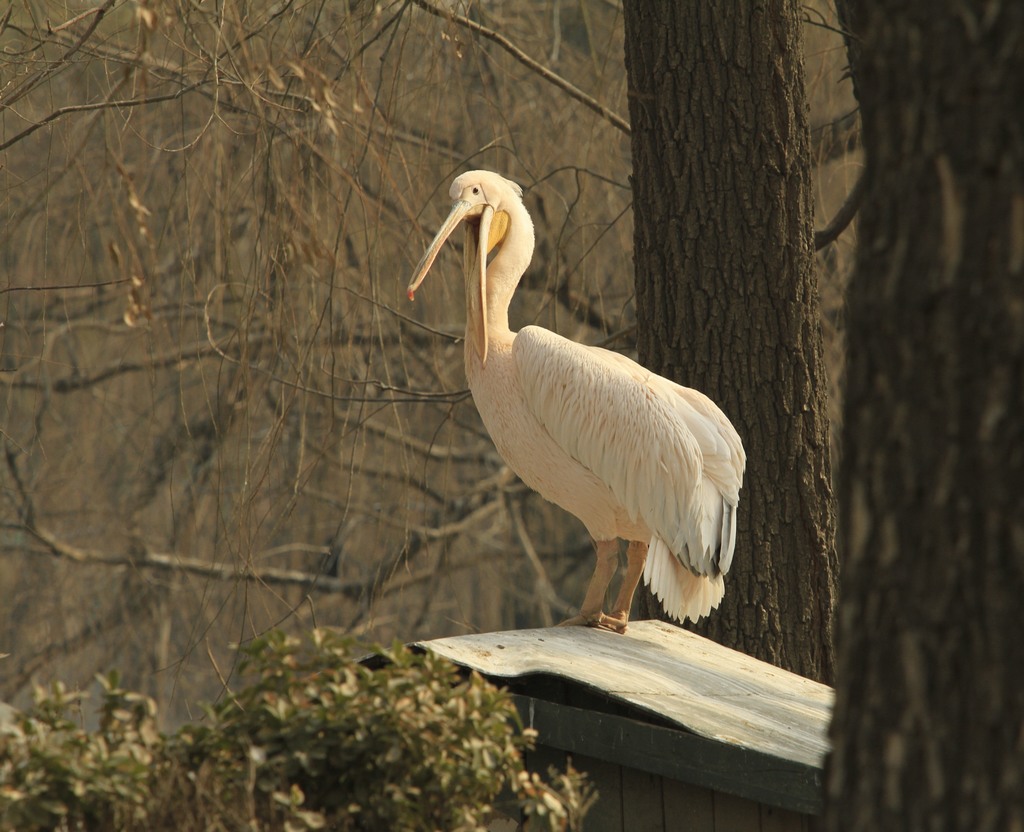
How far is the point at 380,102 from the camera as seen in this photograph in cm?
655

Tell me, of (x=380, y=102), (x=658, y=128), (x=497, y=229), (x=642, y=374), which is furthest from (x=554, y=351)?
(x=380, y=102)

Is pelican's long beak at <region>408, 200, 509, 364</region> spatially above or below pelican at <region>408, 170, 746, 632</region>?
above

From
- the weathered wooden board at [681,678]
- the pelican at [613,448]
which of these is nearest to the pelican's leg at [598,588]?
the pelican at [613,448]

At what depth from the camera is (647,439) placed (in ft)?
15.4

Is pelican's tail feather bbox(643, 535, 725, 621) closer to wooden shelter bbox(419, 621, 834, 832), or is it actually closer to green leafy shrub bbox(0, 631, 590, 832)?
wooden shelter bbox(419, 621, 834, 832)

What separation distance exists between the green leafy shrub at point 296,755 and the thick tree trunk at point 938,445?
70 centimetres

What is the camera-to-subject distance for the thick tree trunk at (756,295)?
5.24 m

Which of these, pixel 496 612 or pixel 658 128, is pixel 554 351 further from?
pixel 496 612

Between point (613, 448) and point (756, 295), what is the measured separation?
0.90 meters

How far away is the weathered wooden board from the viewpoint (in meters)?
3.46

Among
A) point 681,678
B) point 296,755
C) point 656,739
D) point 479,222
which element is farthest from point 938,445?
point 479,222

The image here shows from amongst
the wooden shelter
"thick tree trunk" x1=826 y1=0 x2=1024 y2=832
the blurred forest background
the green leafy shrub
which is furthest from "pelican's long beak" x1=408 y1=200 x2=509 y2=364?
"thick tree trunk" x1=826 y1=0 x2=1024 y2=832

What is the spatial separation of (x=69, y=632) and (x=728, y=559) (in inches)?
274

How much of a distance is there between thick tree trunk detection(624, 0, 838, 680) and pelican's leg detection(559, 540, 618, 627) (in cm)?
52
